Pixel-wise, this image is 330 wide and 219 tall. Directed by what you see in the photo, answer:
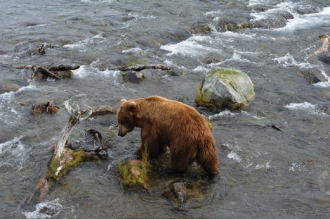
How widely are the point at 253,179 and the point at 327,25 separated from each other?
45.8 ft

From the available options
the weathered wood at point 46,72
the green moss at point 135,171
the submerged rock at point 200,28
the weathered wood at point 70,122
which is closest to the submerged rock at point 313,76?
the submerged rock at point 200,28

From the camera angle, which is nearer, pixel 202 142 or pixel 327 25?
pixel 202 142

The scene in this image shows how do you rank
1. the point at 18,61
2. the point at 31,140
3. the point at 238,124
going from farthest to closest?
the point at 18,61 < the point at 238,124 < the point at 31,140

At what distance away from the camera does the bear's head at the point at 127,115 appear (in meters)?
7.11

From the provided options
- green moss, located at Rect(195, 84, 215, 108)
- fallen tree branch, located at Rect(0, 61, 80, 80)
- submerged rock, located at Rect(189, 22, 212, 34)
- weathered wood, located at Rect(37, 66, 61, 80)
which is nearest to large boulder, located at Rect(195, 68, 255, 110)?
green moss, located at Rect(195, 84, 215, 108)

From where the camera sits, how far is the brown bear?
6.47 meters

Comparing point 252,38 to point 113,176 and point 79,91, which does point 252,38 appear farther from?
point 113,176

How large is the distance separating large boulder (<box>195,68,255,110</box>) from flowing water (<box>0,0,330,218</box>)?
28cm

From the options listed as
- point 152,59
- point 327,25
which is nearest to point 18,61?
point 152,59

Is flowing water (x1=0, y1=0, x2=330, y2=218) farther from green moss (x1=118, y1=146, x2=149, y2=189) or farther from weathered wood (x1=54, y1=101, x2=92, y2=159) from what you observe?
weathered wood (x1=54, y1=101, x2=92, y2=159)

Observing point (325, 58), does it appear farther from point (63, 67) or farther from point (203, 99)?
point (63, 67)

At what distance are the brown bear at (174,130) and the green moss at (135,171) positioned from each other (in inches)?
11.6

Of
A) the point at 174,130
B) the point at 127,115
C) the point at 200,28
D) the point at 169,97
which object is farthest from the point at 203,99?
the point at 200,28

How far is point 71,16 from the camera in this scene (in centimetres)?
1820
